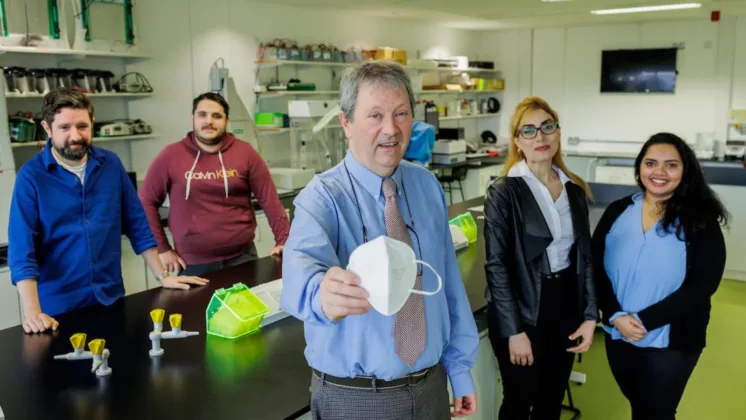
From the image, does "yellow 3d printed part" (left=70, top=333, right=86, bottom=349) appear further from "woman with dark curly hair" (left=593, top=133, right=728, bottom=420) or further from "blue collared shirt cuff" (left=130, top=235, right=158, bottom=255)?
"woman with dark curly hair" (left=593, top=133, right=728, bottom=420)

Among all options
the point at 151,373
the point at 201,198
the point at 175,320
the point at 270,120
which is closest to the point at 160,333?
the point at 175,320

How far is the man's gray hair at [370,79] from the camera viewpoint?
1.30 m

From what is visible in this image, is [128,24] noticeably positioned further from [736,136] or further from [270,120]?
[736,136]

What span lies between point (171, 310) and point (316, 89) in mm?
4416

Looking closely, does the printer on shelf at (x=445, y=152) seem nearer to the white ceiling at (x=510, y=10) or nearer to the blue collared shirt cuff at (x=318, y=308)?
the white ceiling at (x=510, y=10)

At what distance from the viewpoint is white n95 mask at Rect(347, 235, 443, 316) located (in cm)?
108

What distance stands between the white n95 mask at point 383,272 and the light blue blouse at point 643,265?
1.35 meters

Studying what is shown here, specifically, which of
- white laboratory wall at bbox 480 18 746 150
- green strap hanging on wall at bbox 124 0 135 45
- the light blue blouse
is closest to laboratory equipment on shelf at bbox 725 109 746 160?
white laboratory wall at bbox 480 18 746 150

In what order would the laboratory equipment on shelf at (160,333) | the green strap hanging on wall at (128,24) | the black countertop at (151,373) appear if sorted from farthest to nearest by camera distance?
the green strap hanging on wall at (128,24), the laboratory equipment on shelf at (160,333), the black countertop at (151,373)

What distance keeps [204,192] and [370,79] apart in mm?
1881

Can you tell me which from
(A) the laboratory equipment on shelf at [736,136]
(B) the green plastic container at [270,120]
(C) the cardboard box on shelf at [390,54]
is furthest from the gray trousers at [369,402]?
(A) the laboratory equipment on shelf at [736,136]

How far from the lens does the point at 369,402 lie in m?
1.34

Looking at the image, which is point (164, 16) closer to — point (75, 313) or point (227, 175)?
point (227, 175)

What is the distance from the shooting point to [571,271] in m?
2.21
